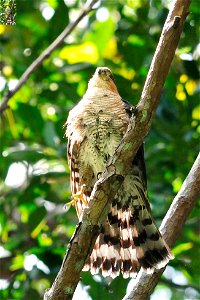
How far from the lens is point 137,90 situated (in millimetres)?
6551

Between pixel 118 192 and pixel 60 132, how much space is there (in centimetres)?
135

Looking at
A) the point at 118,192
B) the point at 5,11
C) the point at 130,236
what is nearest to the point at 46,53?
the point at 118,192

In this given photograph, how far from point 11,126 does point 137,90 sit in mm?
1148

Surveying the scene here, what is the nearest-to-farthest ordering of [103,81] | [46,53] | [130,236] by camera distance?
→ [130,236]
[103,81]
[46,53]

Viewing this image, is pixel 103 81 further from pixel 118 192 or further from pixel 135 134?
pixel 135 134

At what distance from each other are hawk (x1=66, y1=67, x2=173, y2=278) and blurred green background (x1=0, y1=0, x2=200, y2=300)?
0.97 m

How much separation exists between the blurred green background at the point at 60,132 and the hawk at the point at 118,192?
3.18 feet

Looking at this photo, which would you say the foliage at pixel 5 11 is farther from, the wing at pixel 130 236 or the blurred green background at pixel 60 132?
the blurred green background at pixel 60 132

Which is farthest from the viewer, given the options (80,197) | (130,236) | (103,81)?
(103,81)

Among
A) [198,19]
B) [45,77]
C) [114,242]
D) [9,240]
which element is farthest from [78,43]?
[114,242]

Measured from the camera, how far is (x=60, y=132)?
20.8ft

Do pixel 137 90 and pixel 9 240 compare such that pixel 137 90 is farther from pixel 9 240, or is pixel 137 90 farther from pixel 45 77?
pixel 9 240

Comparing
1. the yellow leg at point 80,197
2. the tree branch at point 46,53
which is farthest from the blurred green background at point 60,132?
the yellow leg at point 80,197

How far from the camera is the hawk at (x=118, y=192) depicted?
496 centimetres
